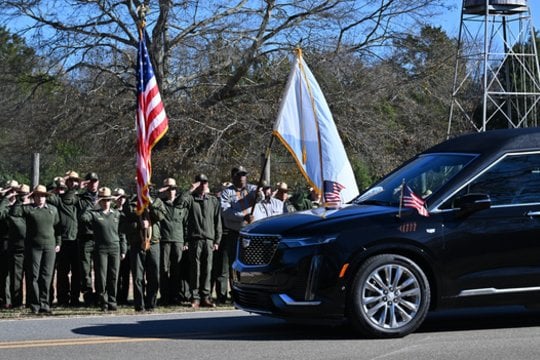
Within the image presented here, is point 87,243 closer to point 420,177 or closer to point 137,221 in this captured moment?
point 137,221

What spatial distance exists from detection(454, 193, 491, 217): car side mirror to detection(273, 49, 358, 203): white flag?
2.51 metres

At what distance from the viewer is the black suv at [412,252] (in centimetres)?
965

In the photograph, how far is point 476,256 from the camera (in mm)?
9859

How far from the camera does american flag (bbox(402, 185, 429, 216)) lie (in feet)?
32.3

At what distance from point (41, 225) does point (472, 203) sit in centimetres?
654

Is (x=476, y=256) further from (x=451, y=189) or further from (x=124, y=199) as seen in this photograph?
(x=124, y=199)

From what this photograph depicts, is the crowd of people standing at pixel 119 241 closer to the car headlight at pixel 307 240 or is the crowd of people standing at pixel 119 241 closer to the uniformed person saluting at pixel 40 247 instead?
the uniformed person saluting at pixel 40 247

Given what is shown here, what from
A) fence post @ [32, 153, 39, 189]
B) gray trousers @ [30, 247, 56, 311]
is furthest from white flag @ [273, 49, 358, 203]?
fence post @ [32, 153, 39, 189]

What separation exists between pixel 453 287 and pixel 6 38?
17.3 m

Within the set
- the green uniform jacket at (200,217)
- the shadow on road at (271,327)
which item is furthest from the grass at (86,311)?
the shadow on road at (271,327)

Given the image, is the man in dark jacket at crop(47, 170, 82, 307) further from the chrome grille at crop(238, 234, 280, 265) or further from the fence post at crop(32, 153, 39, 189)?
the chrome grille at crop(238, 234, 280, 265)

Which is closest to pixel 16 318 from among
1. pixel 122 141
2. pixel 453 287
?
pixel 453 287

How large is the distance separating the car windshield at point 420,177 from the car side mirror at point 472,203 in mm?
334

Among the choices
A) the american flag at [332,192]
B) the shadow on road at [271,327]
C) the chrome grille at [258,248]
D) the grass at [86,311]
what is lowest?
the grass at [86,311]
